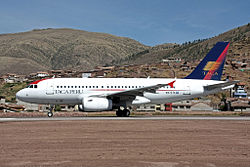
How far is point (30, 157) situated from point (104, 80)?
2201cm

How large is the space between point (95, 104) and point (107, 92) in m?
2.41

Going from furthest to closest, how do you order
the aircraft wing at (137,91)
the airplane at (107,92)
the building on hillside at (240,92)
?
the building on hillside at (240,92)
the airplane at (107,92)
the aircraft wing at (137,91)

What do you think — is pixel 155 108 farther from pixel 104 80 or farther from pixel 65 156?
pixel 65 156

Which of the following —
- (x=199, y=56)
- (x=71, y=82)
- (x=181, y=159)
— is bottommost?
(x=181, y=159)

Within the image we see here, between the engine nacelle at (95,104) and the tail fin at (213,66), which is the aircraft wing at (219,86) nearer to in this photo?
the tail fin at (213,66)

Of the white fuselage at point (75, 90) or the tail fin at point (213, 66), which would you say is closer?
the white fuselage at point (75, 90)

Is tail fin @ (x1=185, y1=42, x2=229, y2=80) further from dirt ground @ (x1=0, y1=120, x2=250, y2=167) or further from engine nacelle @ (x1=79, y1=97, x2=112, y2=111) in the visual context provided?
dirt ground @ (x1=0, y1=120, x2=250, y2=167)

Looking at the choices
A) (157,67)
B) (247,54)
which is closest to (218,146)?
(157,67)

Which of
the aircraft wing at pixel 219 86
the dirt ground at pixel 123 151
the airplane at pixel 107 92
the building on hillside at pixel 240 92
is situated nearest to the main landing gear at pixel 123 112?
the airplane at pixel 107 92

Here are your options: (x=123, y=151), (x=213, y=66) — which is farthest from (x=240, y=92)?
(x=123, y=151)

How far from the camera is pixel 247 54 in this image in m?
165

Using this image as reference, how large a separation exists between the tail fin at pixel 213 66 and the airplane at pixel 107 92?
2.00 metres

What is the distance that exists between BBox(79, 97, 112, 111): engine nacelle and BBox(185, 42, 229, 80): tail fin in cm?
1121

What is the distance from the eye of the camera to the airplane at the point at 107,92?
29.4m
